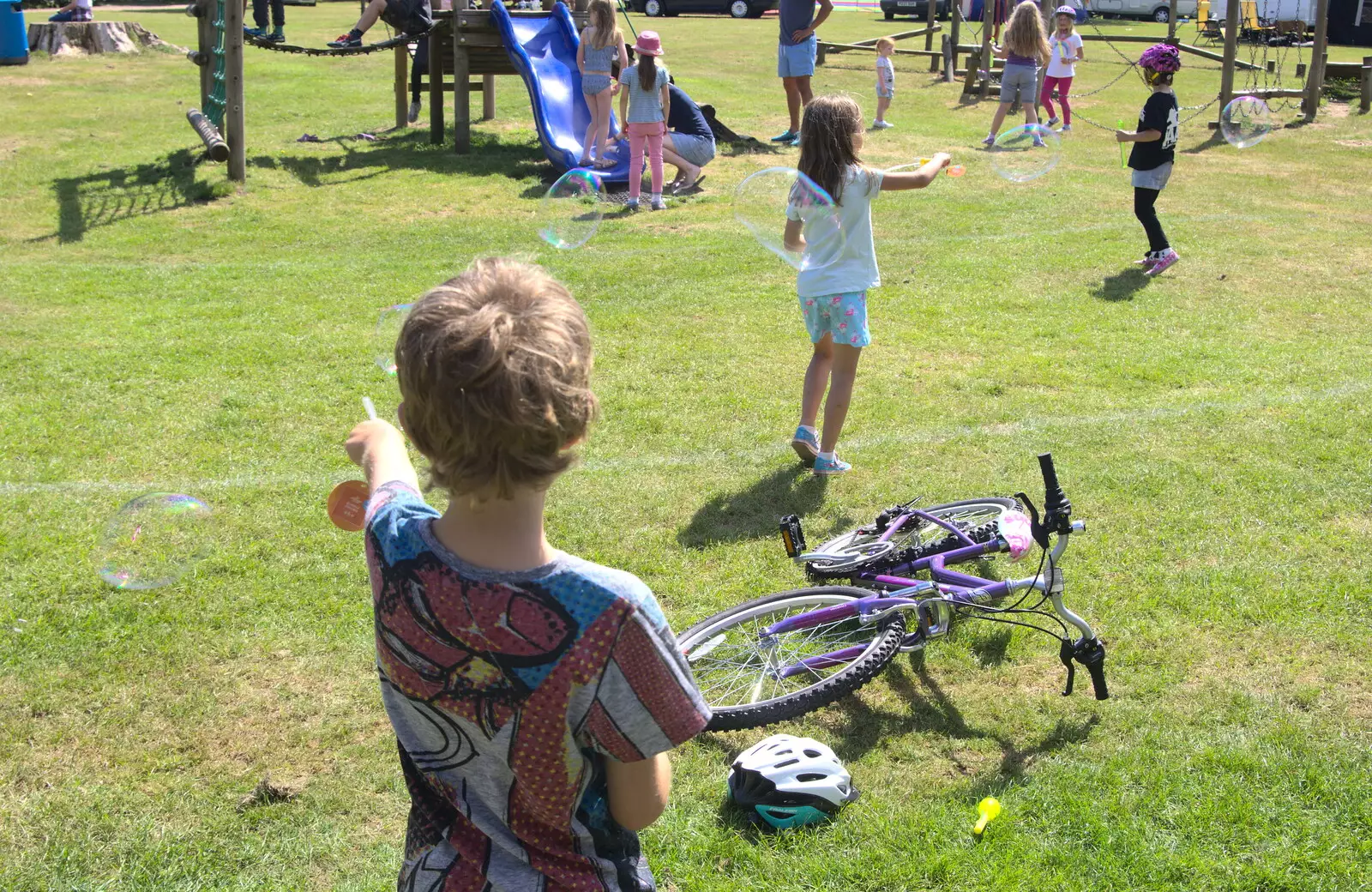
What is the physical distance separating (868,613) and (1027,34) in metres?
12.8

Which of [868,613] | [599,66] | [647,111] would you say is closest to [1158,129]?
[647,111]

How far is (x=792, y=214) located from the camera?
5809 mm

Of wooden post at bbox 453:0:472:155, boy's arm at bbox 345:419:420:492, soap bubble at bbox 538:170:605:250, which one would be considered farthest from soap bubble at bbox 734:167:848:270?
wooden post at bbox 453:0:472:155

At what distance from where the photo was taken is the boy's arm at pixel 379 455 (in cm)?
211

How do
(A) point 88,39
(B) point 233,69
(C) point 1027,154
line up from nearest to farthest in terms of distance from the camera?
(C) point 1027,154, (B) point 233,69, (A) point 88,39

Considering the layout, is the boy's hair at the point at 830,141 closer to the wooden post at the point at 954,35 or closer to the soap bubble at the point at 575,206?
the soap bubble at the point at 575,206

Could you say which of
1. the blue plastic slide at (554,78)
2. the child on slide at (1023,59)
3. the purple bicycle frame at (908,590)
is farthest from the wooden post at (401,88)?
the purple bicycle frame at (908,590)

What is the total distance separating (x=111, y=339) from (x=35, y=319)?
906 millimetres

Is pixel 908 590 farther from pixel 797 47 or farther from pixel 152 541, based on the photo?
pixel 797 47

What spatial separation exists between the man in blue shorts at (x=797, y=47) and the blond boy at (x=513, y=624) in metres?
14.3

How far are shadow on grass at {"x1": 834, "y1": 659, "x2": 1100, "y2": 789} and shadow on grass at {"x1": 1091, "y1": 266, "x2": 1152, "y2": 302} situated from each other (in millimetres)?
5968

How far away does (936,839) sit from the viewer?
3496 mm

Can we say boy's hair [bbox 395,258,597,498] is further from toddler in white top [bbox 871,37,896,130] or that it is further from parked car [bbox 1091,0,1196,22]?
parked car [bbox 1091,0,1196,22]

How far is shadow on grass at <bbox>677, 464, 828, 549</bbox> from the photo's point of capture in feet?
18.0
